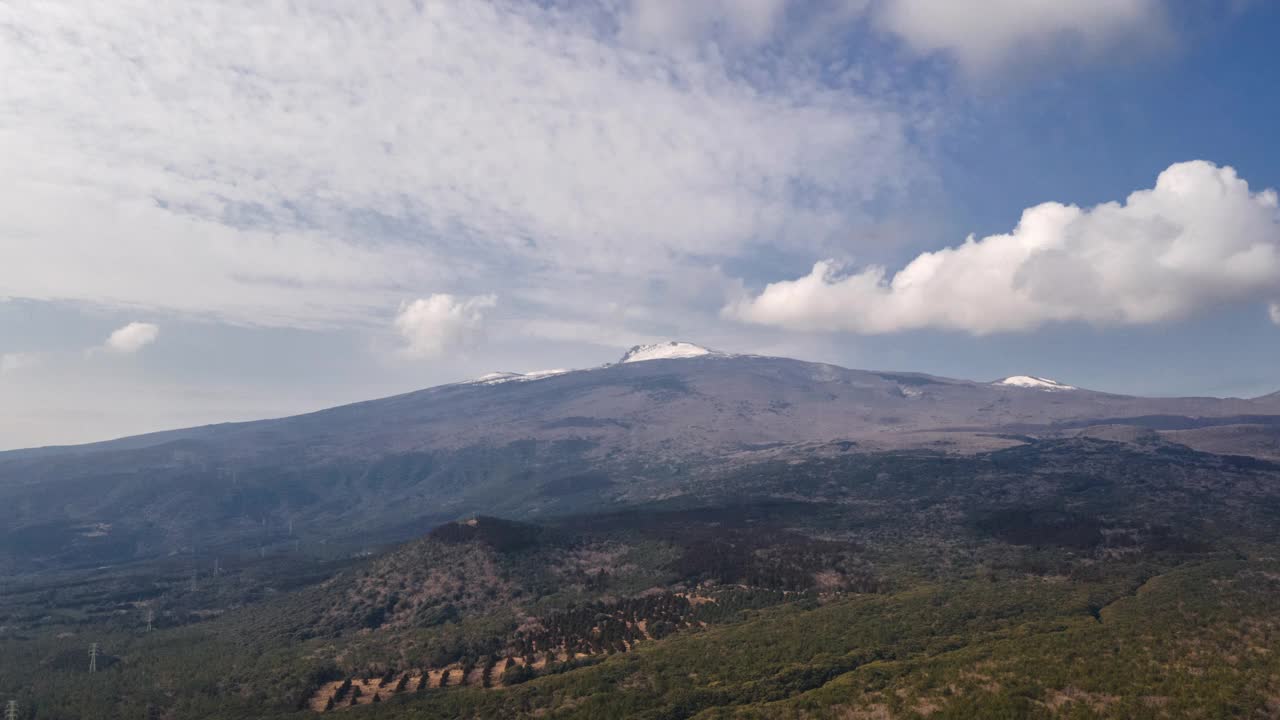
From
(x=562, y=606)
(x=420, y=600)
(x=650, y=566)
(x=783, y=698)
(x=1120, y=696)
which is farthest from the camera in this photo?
(x=650, y=566)

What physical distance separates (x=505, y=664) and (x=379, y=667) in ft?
46.0

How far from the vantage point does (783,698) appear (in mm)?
56031

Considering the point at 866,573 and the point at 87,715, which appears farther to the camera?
the point at 866,573

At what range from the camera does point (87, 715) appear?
6694cm

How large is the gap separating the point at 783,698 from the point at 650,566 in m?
63.4

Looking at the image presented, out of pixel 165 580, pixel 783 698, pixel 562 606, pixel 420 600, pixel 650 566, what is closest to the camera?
pixel 783 698

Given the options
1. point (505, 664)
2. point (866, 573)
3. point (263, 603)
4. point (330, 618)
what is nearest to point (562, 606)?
point (505, 664)

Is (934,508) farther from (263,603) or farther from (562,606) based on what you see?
(263,603)

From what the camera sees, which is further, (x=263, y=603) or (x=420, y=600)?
(x=263, y=603)

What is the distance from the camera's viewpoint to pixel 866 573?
107 metres

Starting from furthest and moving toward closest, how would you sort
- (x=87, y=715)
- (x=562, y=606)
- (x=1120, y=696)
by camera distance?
(x=562, y=606) < (x=87, y=715) < (x=1120, y=696)

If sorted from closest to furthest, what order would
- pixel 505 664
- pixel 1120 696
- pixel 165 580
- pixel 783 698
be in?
1. pixel 1120 696
2. pixel 783 698
3. pixel 505 664
4. pixel 165 580

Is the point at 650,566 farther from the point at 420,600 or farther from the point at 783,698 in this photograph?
the point at 783,698

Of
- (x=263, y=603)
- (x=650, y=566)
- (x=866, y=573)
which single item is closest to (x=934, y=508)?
(x=866, y=573)
